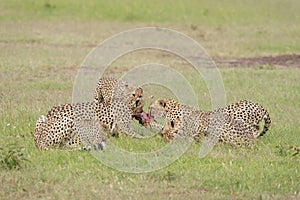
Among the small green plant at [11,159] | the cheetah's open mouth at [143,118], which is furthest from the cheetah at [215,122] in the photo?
the small green plant at [11,159]

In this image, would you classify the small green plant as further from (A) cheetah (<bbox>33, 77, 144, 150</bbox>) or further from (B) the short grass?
(A) cheetah (<bbox>33, 77, 144, 150</bbox>)

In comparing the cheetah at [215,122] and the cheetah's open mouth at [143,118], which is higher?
the cheetah at [215,122]

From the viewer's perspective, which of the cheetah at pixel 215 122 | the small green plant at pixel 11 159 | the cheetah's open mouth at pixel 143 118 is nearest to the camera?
the small green plant at pixel 11 159

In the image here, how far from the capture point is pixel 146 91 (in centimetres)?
1420

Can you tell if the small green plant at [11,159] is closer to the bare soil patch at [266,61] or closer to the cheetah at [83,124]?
the cheetah at [83,124]

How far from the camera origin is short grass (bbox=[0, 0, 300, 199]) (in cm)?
770

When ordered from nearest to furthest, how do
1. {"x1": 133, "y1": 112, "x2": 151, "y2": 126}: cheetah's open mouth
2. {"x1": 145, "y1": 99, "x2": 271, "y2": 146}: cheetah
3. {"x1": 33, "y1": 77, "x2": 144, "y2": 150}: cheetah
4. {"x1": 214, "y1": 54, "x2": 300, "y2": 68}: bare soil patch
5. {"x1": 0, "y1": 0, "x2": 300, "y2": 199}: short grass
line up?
{"x1": 0, "y1": 0, "x2": 300, "y2": 199}: short grass
{"x1": 33, "y1": 77, "x2": 144, "y2": 150}: cheetah
{"x1": 145, "y1": 99, "x2": 271, "y2": 146}: cheetah
{"x1": 133, "y1": 112, "x2": 151, "y2": 126}: cheetah's open mouth
{"x1": 214, "y1": 54, "x2": 300, "y2": 68}: bare soil patch

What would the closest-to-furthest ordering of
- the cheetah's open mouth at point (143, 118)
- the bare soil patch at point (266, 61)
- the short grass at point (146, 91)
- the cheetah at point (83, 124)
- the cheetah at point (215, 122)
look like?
the short grass at point (146, 91) < the cheetah at point (83, 124) < the cheetah at point (215, 122) < the cheetah's open mouth at point (143, 118) < the bare soil patch at point (266, 61)

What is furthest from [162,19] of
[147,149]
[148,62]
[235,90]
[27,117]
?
[147,149]

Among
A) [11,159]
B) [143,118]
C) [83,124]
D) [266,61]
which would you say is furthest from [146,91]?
Result: [11,159]

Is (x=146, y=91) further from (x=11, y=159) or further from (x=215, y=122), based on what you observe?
(x=11, y=159)

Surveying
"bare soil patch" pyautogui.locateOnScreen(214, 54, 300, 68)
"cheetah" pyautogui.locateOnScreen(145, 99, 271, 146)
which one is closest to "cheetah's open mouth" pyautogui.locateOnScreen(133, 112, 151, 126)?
"cheetah" pyautogui.locateOnScreen(145, 99, 271, 146)

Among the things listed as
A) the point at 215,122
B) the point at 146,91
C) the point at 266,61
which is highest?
the point at 215,122

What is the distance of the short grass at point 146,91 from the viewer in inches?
303
